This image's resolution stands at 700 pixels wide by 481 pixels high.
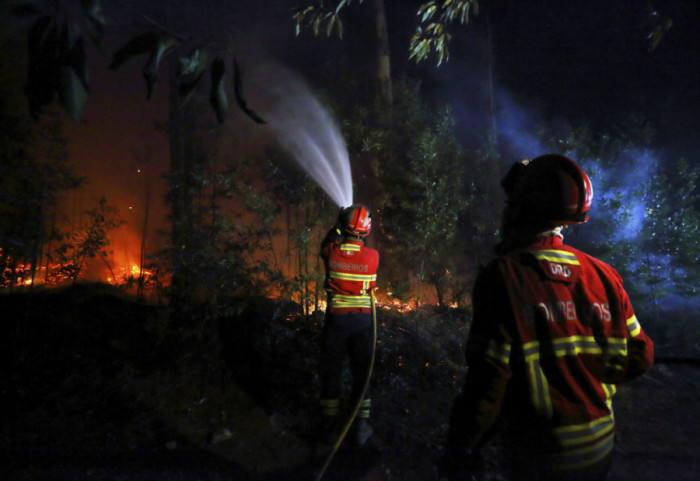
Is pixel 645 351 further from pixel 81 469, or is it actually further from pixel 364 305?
pixel 81 469

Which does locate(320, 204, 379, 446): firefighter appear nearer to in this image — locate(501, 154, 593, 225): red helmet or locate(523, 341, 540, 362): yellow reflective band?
locate(501, 154, 593, 225): red helmet

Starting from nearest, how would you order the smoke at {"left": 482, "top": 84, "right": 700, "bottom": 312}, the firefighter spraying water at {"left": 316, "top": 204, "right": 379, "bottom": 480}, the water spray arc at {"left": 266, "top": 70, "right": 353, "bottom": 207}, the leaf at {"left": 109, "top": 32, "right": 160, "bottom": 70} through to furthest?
the leaf at {"left": 109, "top": 32, "right": 160, "bottom": 70} → the firefighter spraying water at {"left": 316, "top": 204, "right": 379, "bottom": 480} → the water spray arc at {"left": 266, "top": 70, "right": 353, "bottom": 207} → the smoke at {"left": 482, "top": 84, "right": 700, "bottom": 312}

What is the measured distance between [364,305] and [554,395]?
9.28ft

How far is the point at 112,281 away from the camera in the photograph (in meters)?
8.74

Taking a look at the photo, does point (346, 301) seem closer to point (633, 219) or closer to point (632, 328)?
point (632, 328)

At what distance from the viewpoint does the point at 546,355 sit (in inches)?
62.7

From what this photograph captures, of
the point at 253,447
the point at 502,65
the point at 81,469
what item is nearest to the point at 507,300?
the point at 253,447

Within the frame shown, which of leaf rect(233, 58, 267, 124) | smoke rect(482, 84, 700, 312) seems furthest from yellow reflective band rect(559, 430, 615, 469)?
smoke rect(482, 84, 700, 312)

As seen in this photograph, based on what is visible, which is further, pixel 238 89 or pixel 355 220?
pixel 355 220

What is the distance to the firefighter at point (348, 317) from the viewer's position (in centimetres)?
416

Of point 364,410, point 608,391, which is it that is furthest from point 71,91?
point 364,410

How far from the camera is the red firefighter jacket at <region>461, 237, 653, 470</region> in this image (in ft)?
5.10

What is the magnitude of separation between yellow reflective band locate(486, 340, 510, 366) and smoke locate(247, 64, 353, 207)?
18.6 ft

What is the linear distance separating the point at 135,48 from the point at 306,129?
19.8ft
